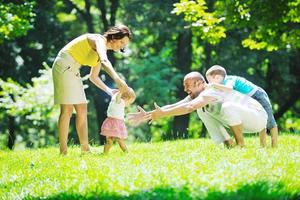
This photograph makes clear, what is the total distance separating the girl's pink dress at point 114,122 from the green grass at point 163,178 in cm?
100

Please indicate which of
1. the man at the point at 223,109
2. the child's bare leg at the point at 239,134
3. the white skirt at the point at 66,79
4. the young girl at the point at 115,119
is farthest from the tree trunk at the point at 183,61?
the young girl at the point at 115,119

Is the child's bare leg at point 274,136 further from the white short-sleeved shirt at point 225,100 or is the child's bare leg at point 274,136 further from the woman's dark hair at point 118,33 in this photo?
the woman's dark hair at point 118,33

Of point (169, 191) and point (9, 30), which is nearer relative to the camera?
point (169, 191)

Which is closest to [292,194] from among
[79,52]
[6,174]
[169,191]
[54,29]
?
[169,191]

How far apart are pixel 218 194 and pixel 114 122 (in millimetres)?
4023

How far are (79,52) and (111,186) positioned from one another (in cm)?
387

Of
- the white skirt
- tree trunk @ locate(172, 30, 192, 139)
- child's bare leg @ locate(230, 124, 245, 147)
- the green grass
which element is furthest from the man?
tree trunk @ locate(172, 30, 192, 139)

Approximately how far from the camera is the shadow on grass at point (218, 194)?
450 cm

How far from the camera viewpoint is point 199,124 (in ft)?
118

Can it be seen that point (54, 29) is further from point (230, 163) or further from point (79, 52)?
point (230, 163)

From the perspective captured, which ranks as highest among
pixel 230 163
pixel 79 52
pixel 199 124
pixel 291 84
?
pixel 79 52

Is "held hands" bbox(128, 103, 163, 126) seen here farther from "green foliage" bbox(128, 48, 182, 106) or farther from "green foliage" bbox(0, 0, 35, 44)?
"green foliage" bbox(128, 48, 182, 106)

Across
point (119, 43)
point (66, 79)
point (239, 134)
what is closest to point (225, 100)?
point (239, 134)

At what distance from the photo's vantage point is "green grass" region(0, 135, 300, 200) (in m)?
4.71
